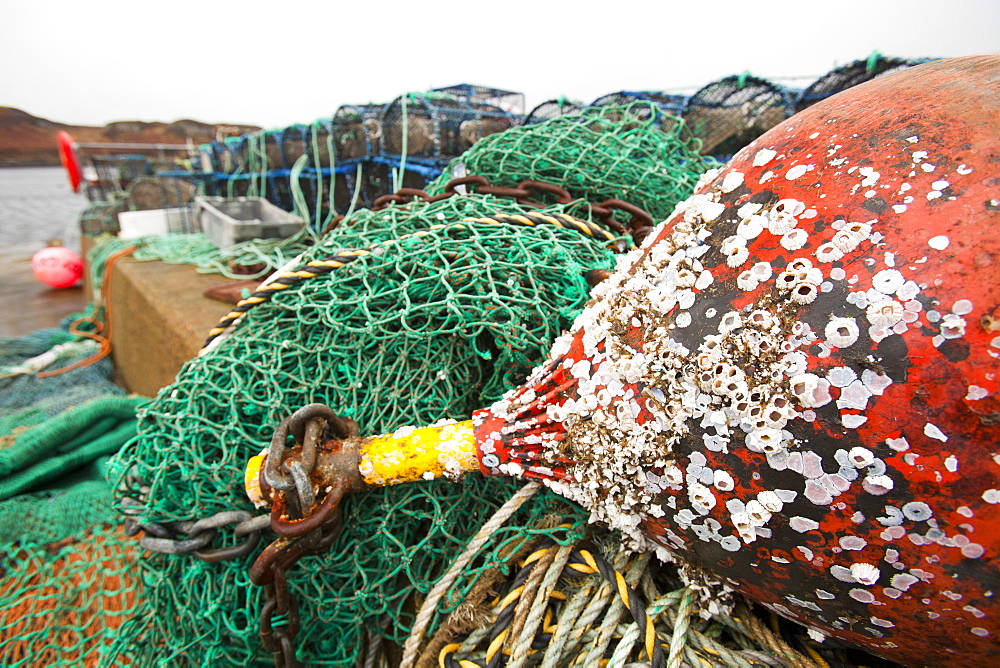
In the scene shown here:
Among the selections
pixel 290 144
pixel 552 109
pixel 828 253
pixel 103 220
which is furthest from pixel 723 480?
pixel 103 220

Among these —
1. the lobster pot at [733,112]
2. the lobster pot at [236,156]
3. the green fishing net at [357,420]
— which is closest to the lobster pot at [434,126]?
the lobster pot at [733,112]

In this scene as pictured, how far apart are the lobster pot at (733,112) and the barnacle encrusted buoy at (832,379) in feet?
7.77

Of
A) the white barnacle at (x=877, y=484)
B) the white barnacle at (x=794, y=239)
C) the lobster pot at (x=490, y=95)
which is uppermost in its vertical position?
the lobster pot at (x=490, y=95)

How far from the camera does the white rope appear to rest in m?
1.27

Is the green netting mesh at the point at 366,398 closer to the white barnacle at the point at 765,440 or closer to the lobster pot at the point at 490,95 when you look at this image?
the white barnacle at the point at 765,440

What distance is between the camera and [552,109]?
3340 millimetres

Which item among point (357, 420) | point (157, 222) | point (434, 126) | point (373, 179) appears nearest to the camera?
point (357, 420)

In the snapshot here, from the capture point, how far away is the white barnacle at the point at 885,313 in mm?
725

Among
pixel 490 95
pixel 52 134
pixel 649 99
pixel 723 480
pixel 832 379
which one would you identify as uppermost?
pixel 52 134

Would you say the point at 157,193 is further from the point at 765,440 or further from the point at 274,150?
the point at 765,440

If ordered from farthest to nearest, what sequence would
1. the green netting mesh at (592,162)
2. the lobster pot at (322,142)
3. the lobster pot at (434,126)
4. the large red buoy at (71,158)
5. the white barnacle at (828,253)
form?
the large red buoy at (71,158) → the lobster pot at (322,142) → the lobster pot at (434,126) → the green netting mesh at (592,162) → the white barnacle at (828,253)

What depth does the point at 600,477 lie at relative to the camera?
103 cm

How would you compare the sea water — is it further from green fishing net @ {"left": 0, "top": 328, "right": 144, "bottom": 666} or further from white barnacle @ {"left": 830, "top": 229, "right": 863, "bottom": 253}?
white barnacle @ {"left": 830, "top": 229, "right": 863, "bottom": 253}

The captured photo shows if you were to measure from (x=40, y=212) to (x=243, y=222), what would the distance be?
17814mm
